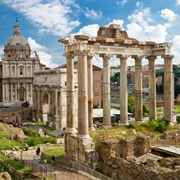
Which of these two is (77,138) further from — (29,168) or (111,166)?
(29,168)

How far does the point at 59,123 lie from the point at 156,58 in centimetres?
2445

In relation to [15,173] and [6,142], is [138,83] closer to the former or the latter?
[15,173]

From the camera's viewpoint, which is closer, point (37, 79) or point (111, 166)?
point (111, 166)

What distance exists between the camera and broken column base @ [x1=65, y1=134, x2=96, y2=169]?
51.3ft

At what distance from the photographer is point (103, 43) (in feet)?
63.9

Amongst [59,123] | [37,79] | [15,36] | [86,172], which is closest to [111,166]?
[86,172]

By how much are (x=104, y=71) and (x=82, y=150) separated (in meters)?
6.27

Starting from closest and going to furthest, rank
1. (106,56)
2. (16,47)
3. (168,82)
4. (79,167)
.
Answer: (79,167), (106,56), (168,82), (16,47)

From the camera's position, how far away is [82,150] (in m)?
15.9

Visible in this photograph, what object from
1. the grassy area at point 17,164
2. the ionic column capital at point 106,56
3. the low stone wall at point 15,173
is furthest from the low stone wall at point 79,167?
the ionic column capital at point 106,56

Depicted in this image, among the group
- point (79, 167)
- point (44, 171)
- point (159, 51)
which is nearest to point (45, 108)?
point (159, 51)

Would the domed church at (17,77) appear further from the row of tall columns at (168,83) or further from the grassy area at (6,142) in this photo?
the row of tall columns at (168,83)

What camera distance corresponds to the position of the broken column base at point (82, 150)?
616 inches

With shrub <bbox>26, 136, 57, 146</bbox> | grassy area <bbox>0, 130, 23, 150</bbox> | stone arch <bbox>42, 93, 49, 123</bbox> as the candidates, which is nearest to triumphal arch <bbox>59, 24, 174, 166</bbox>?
grassy area <bbox>0, 130, 23, 150</bbox>
